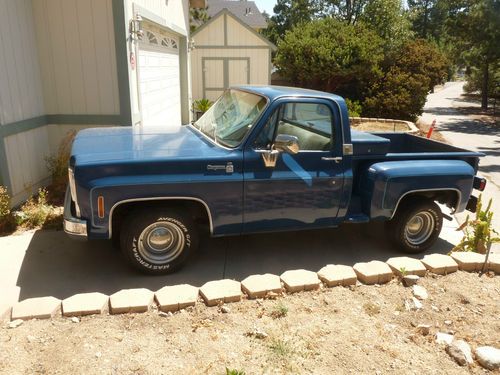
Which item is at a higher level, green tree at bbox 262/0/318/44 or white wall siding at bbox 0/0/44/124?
green tree at bbox 262/0/318/44

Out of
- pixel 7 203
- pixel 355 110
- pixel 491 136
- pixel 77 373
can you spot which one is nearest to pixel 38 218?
pixel 7 203

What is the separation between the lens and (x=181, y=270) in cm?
466

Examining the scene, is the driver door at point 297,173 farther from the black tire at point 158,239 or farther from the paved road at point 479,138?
the paved road at point 479,138

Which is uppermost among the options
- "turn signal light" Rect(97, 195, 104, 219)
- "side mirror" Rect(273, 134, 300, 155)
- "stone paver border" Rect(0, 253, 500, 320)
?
"side mirror" Rect(273, 134, 300, 155)

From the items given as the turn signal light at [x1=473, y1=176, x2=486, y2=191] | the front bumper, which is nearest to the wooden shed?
the turn signal light at [x1=473, y1=176, x2=486, y2=191]

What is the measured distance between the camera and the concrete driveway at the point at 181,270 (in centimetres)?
436

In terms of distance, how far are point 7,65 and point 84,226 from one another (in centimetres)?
331

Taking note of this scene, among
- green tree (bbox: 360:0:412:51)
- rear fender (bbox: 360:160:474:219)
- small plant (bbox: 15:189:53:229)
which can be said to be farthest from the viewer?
green tree (bbox: 360:0:412:51)

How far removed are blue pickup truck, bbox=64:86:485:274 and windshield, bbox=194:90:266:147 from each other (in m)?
0.02

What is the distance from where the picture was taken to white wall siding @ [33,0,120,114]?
6941 mm

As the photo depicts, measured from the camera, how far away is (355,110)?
18.2 m

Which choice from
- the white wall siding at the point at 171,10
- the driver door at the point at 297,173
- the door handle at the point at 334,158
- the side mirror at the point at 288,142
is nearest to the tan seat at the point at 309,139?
the driver door at the point at 297,173

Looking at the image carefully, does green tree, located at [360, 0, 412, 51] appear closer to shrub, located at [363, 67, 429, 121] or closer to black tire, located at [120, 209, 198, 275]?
shrub, located at [363, 67, 429, 121]

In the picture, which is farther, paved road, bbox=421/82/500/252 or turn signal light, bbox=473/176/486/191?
paved road, bbox=421/82/500/252
